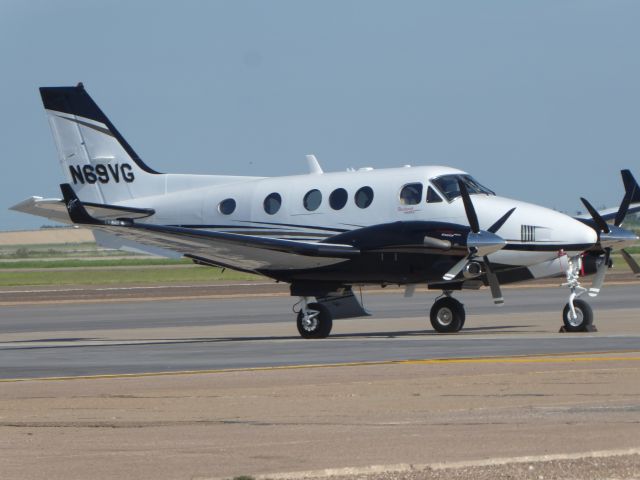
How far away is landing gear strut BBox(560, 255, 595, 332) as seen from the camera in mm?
25500

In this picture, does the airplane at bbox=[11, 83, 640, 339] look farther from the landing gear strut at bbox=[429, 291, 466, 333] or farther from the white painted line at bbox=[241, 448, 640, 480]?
the white painted line at bbox=[241, 448, 640, 480]

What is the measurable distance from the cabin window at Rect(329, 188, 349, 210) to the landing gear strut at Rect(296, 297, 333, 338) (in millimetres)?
2191

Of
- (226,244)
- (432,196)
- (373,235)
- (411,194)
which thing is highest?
(411,194)

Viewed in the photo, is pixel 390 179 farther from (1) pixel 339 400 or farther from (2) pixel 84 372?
(1) pixel 339 400

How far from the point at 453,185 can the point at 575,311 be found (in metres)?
3.52

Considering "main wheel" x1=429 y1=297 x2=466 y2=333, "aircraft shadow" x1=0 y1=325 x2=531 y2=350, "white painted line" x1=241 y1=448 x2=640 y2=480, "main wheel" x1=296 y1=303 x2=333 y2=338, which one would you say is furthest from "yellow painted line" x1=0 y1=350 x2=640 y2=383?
"white painted line" x1=241 y1=448 x2=640 y2=480

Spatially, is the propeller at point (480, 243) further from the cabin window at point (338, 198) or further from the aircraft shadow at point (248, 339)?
the cabin window at point (338, 198)

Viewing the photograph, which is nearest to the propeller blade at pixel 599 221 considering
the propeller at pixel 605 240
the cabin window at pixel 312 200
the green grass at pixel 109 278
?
the propeller at pixel 605 240

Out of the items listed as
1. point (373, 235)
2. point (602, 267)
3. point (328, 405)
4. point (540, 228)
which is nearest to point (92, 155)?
point (373, 235)

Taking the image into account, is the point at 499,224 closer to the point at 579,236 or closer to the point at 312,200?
the point at 579,236

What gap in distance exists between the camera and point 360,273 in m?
26.1

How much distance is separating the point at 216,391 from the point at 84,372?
13.0 feet

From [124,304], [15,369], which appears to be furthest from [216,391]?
[124,304]

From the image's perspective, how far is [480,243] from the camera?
968 inches
